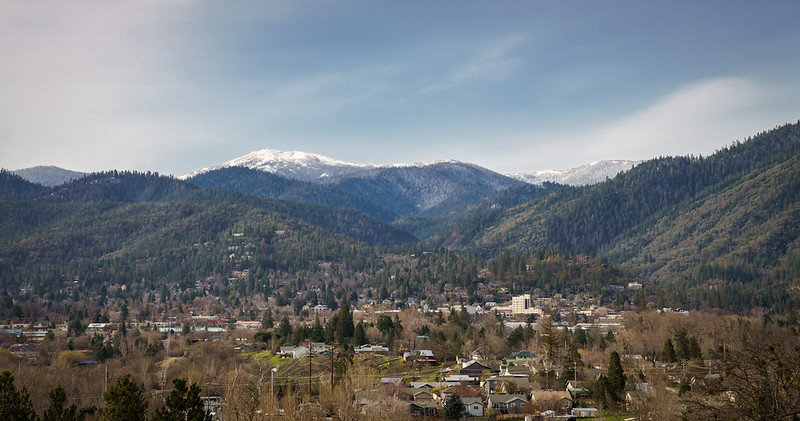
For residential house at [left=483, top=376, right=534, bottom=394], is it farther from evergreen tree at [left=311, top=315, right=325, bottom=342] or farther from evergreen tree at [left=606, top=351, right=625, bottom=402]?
evergreen tree at [left=311, top=315, right=325, bottom=342]

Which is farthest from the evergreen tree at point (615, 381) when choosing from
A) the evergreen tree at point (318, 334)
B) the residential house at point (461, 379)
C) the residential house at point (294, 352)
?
the evergreen tree at point (318, 334)

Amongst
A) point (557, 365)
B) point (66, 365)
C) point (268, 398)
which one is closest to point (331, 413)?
point (268, 398)

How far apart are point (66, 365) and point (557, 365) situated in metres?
69.1

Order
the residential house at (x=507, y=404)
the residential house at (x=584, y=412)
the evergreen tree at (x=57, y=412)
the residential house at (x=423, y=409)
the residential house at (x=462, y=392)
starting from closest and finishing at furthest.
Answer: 1. the evergreen tree at (x=57, y=412)
2. the residential house at (x=584, y=412)
3. the residential house at (x=423, y=409)
4. the residential house at (x=507, y=404)
5. the residential house at (x=462, y=392)

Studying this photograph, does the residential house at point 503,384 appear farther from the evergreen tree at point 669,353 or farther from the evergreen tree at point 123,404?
the evergreen tree at point 123,404

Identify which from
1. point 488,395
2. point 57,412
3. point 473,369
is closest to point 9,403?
point 57,412

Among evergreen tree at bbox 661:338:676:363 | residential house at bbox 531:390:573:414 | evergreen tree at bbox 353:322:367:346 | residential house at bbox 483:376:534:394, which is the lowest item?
residential house at bbox 531:390:573:414

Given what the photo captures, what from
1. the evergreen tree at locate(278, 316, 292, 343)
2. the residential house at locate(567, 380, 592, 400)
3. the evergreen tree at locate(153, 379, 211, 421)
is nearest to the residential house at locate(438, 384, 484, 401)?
the residential house at locate(567, 380, 592, 400)

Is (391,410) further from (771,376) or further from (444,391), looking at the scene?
(771,376)

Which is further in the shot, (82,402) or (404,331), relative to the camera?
(404,331)

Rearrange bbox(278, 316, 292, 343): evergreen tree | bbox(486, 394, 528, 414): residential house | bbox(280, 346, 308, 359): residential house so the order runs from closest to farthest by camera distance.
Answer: bbox(486, 394, 528, 414): residential house < bbox(280, 346, 308, 359): residential house < bbox(278, 316, 292, 343): evergreen tree

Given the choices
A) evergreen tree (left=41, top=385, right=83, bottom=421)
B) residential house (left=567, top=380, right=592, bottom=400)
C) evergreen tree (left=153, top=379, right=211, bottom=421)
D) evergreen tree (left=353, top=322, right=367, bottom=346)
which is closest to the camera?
evergreen tree (left=41, top=385, right=83, bottom=421)

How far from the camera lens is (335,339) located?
471 feet

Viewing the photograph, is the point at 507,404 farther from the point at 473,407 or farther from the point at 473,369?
the point at 473,369
